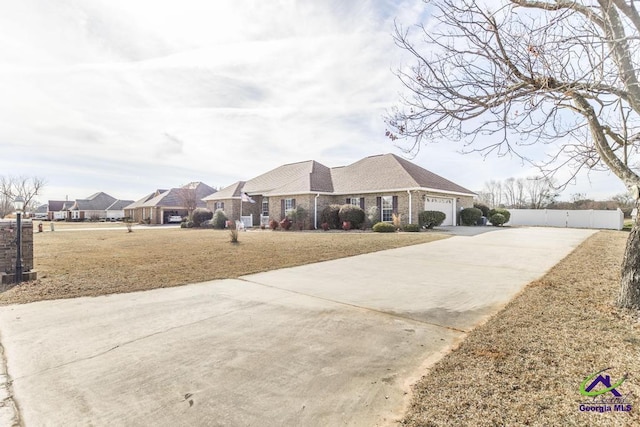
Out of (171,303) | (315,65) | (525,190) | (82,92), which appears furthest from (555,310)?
A: (525,190)

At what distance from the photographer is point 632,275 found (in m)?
4.52

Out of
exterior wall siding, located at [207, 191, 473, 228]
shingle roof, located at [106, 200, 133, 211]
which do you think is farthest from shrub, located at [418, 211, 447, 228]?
shingle roof, located at [106, 200, 133, 211]

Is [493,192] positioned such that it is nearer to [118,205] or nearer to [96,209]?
[118,205]

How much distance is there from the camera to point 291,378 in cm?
304

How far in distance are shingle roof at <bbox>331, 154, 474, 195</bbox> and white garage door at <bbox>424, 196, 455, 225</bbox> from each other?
33.9 inches

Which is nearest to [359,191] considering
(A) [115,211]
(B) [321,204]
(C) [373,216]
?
(C) [373,216]

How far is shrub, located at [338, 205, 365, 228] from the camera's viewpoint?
72.5 feet

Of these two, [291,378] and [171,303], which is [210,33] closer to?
[171,303]

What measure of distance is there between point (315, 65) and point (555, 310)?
9866mm

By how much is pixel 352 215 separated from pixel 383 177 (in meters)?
4.21

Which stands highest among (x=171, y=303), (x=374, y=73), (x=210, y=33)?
(x=210, y=33)

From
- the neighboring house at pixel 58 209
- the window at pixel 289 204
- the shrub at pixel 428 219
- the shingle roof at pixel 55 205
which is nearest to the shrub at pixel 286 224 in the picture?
the window at pixel 289 204

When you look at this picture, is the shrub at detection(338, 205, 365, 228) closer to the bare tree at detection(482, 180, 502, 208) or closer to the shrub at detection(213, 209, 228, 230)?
the shrub at detection(213, 209, 228, 230)

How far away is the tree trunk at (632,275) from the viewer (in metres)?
4.46
